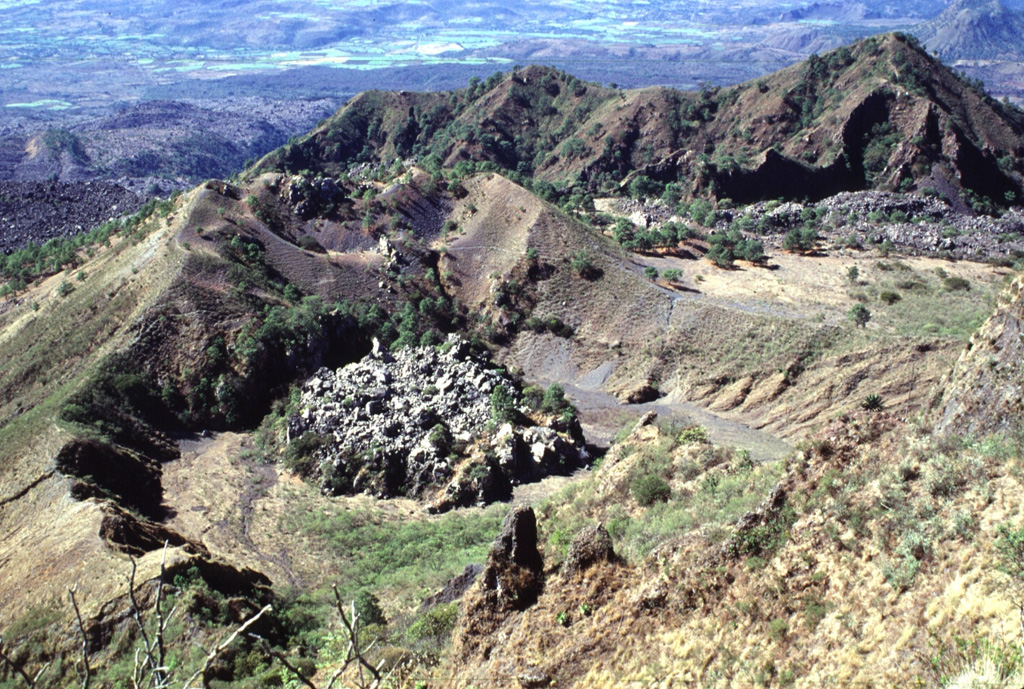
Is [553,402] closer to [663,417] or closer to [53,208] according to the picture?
[663,417]

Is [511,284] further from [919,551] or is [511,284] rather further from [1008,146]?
[1008,146]

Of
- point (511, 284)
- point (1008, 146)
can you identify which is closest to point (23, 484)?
point (511, 284)

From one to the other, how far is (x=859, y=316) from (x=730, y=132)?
58437 mm

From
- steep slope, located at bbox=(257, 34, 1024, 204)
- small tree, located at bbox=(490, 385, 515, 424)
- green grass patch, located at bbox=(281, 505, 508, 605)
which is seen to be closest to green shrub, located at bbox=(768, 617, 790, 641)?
green grass patch, located at bbox=(281, 505, 508, 605)

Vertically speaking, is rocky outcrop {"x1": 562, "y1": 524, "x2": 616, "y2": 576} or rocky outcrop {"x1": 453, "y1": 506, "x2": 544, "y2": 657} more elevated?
rocky outcrop {"x1": 562, "y1": 524, "x2": 616, "y2": 576}

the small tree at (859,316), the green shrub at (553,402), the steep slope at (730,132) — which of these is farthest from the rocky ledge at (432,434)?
the steep slope at (730,132)

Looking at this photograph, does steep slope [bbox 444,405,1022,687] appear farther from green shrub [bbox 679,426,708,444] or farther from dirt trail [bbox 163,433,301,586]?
dirt trail [bbox 163,433,301,586]

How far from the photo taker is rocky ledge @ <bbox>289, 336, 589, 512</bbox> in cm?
3403

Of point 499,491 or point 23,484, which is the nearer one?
point 23,484

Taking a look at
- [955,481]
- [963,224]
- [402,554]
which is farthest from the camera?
[963,224]

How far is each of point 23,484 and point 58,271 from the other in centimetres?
3594

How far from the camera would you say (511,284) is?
5206 centimetres

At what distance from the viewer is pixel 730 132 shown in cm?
9225

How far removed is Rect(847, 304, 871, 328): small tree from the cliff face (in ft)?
84.3
